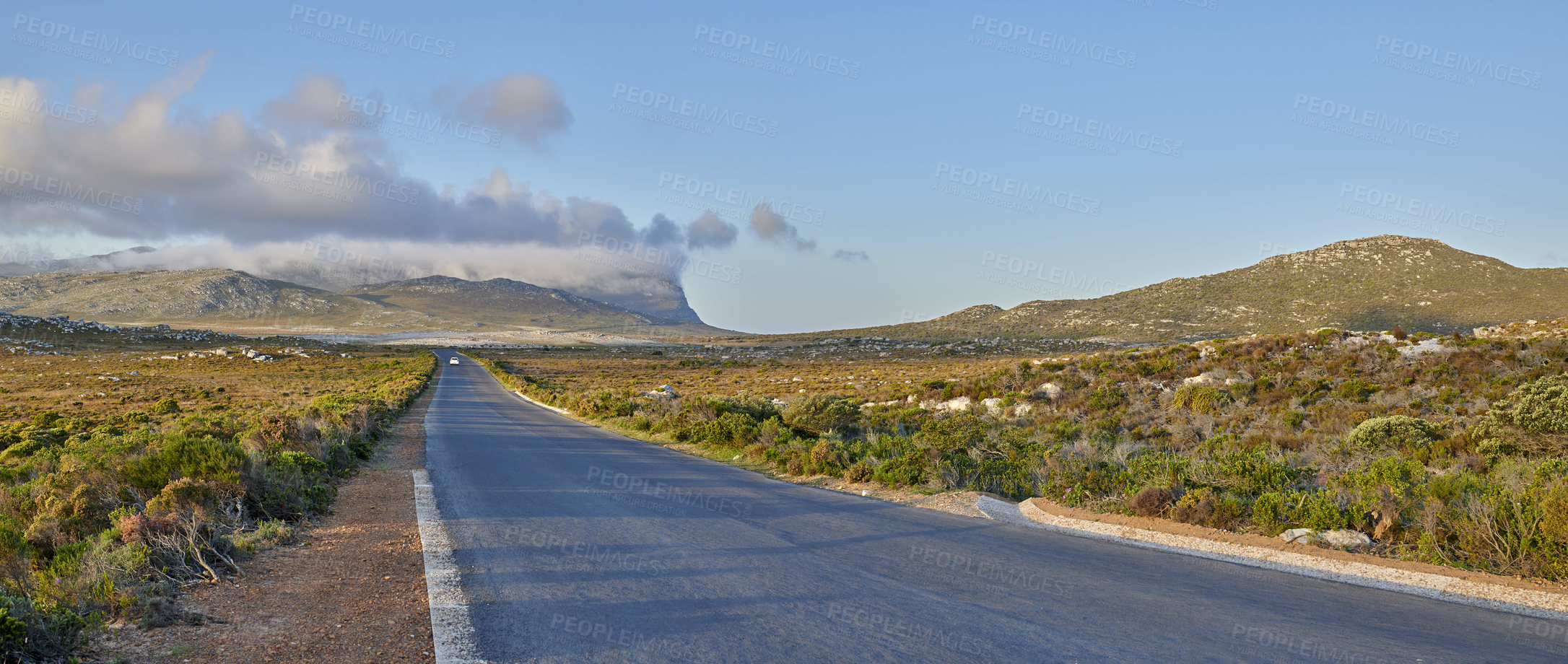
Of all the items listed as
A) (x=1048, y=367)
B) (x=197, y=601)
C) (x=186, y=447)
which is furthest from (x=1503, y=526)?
(x=1048, y=367)

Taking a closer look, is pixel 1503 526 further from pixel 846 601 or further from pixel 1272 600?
pixel 846 601

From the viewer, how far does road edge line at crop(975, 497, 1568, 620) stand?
6.50m

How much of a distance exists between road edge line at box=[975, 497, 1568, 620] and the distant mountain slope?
218ft

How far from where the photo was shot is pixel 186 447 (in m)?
9.70

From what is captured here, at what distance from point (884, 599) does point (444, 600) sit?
3.58 m

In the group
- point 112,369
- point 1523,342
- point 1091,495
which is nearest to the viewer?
point 1091,495

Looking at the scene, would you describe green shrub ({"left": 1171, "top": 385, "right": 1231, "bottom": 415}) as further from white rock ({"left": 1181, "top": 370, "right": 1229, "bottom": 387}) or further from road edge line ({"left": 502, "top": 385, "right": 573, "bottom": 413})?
road edge line ({"left": 502, "top": 385, "right": 573, "bottom": 413})

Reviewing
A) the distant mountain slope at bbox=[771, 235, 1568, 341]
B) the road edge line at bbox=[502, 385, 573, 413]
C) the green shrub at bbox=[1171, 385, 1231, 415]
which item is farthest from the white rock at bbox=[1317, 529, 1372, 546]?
the distant mountain slope at bbox=[771, 235, 1568, 341]

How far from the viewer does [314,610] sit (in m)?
5.75

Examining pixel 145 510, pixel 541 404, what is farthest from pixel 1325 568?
pixel 541 404

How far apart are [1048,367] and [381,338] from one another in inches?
7276

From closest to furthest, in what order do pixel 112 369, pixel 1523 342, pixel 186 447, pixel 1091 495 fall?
pixel 186 447, pixel 1091 495, pixel 1523 342, pixel 112 369

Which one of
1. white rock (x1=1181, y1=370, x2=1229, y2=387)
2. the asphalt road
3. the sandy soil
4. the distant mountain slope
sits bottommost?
the sandy soil

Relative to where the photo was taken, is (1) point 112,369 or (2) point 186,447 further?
(1) point 112,369
